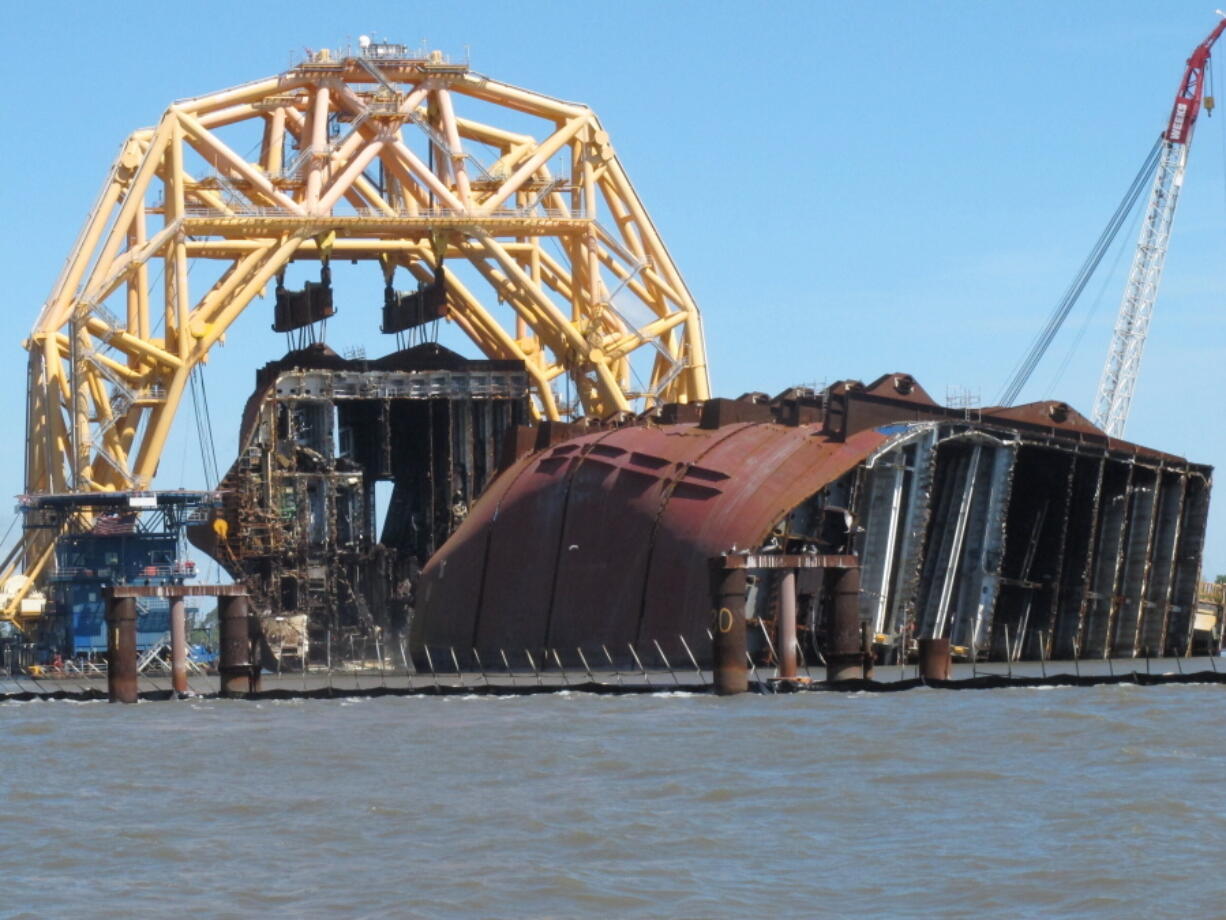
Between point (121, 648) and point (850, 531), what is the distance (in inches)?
732

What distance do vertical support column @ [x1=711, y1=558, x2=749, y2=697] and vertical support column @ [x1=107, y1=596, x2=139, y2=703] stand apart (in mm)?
13195

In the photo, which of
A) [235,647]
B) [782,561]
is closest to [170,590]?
[235,647]

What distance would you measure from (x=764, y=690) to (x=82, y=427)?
3690 centimetres

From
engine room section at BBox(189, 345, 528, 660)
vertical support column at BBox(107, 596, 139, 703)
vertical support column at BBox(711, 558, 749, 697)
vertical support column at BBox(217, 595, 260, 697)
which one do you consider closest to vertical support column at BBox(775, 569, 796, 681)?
vertical support column at BBox(711, 558, 749, 697)

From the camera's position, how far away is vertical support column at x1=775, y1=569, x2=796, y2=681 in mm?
46719

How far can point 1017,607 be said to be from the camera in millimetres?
65938

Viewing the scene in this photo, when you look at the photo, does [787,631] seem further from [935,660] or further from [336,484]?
[336,484]

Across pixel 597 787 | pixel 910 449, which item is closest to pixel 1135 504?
pixel 910 449

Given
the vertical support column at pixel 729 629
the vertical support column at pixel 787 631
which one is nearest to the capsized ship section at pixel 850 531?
the vertical support column at pixel 787 631

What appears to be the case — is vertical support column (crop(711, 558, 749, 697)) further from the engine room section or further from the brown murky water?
the engine room section

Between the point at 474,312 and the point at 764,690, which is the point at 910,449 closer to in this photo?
the point at 764,690

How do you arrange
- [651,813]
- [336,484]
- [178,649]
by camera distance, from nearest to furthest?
[651,813]
[178,649]
[336,484]

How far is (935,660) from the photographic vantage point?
160ft

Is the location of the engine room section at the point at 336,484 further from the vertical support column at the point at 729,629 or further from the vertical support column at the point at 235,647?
the vertical support column at the point at 729,629
